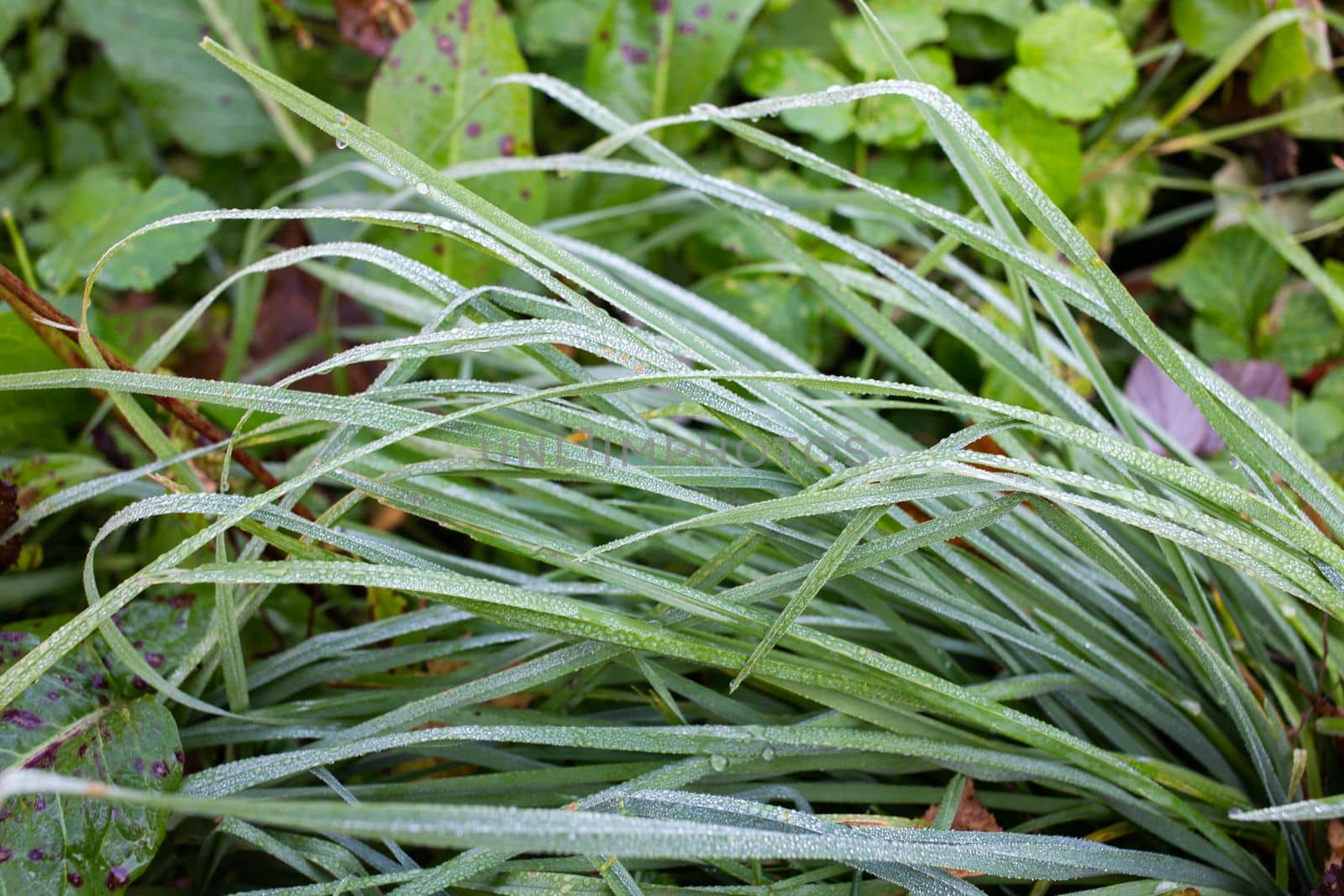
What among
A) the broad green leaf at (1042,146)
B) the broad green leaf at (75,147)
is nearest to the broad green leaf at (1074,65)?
the broad green leaf at (1042,146)

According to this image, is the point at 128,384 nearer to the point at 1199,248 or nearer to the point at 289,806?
the point at 289,806

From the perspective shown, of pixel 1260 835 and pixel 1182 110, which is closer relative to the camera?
pixel 1260 835

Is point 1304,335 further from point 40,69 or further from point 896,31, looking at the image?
point 40,69

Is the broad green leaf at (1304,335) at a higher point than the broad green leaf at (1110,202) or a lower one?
lower

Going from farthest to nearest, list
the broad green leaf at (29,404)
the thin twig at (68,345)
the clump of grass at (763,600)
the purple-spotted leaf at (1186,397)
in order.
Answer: the purple-spotted leaf at (1186,397)
the broad green leaf at (29,404)
the thin twig at (68,345)
the clump of grass at (763,600)

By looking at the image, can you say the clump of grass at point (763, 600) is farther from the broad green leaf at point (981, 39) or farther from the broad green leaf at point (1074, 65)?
the broad green leaf at point (981, 39)

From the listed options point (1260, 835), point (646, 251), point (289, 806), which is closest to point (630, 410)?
point (289, 806)

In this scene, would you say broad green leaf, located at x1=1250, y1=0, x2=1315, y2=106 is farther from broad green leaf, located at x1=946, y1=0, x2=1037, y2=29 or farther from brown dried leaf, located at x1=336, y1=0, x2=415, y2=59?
brown dried leaf, located at x1=336, y1=0, x2=415, y2=59
